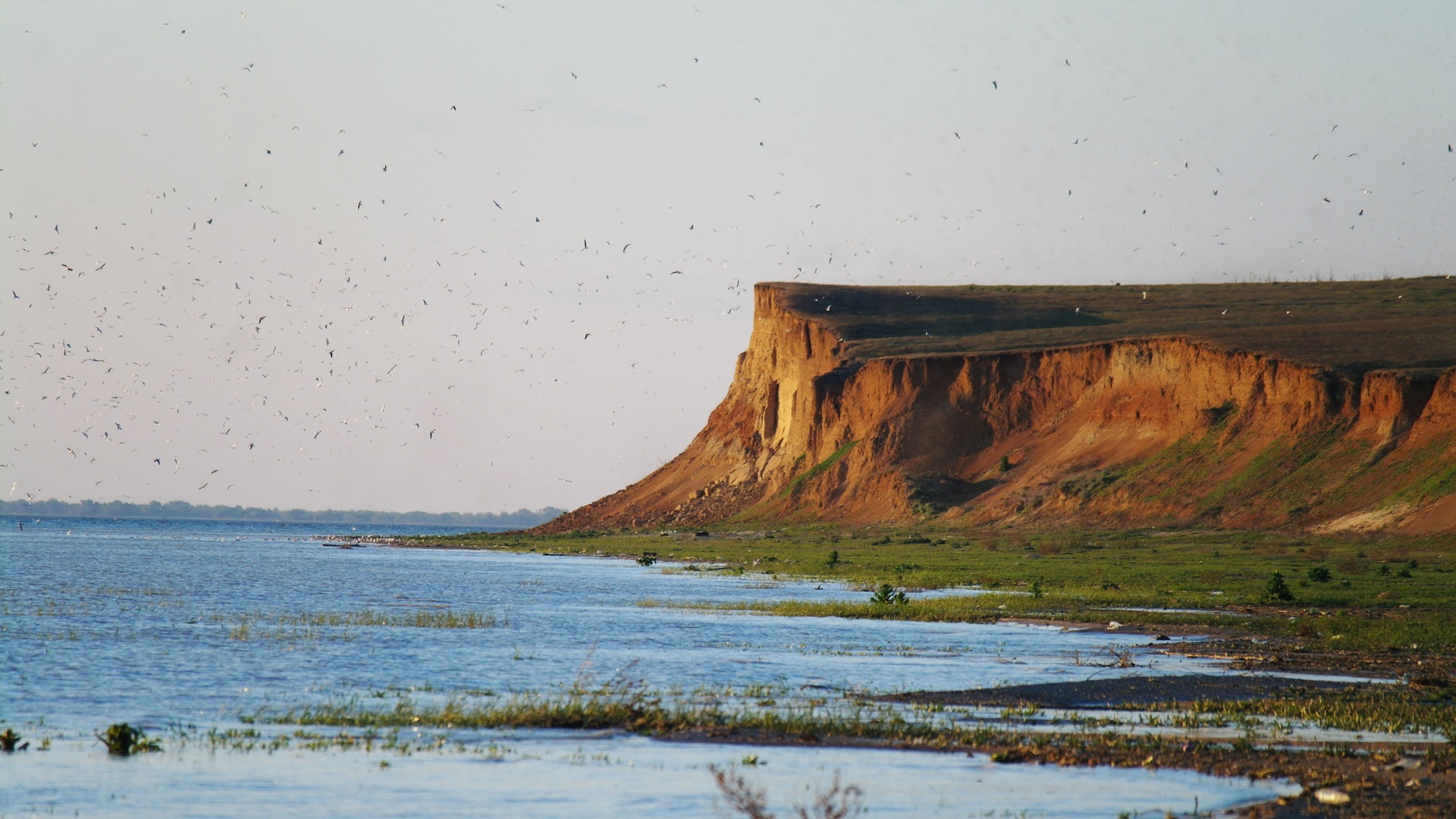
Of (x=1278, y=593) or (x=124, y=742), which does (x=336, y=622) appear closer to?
(x=124, y=742)

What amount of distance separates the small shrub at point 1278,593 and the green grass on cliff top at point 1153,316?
45887 mm

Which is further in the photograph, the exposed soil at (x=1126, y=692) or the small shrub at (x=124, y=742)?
the exposed soil at (x=1126, y=692)

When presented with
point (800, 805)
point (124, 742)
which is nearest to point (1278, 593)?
point (800, 805)

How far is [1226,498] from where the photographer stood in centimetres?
7012

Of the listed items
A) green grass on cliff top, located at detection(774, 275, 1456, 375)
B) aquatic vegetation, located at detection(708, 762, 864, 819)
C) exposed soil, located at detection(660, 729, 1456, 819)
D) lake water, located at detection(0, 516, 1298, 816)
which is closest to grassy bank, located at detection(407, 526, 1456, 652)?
lake water, located at detection(0, 516, 1298, 816)

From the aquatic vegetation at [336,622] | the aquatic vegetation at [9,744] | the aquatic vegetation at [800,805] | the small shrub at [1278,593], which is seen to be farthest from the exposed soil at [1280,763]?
the small shrub at [1278,593]

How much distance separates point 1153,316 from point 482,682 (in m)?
94.1

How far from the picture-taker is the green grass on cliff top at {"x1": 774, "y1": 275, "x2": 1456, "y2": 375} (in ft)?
271

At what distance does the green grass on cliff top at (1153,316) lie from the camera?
271 feet

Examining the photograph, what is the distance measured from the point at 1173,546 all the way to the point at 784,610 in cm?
2911

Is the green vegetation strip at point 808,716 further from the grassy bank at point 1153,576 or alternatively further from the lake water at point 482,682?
the grassy bank at point 1153,576

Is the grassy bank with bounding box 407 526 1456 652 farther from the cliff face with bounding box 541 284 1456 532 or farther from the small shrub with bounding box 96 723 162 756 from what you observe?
the small shrub with bounding box 96 723 162 756

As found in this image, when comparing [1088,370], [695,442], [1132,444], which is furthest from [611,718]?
[695,442]

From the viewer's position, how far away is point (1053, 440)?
9156 cm
